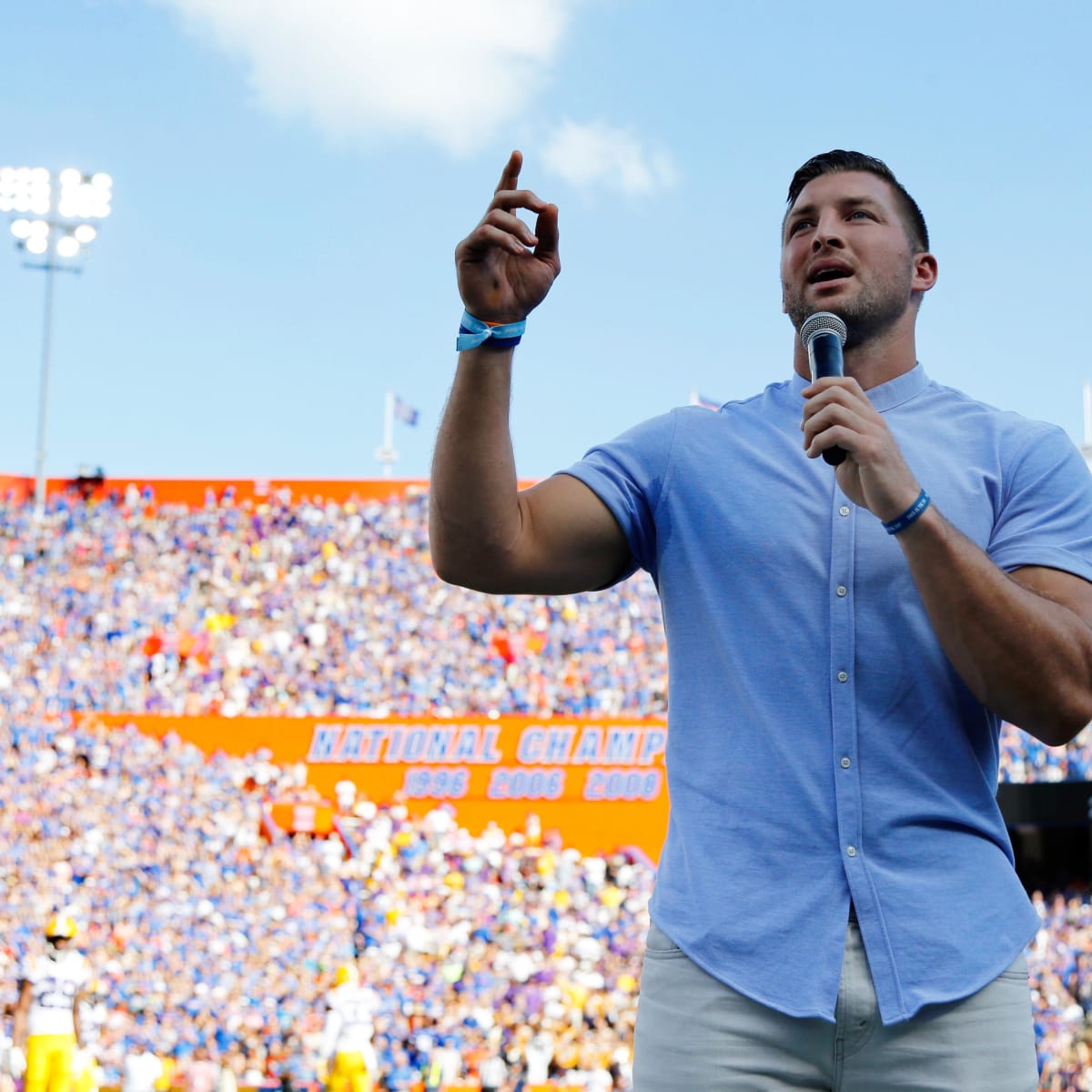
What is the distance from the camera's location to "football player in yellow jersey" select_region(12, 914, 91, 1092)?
30.3 ft

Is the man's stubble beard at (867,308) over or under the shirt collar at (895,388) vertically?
over

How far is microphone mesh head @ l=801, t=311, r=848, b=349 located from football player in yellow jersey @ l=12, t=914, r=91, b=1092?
8595 millimetres

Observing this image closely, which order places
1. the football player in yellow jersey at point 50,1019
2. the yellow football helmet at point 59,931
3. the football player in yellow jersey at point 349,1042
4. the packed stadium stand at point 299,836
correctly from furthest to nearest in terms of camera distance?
the packed stadium stand at point 299,836 → the football player in yellow jersey at point 349,1042 → the football player in yellow jersey at point 50,1019 → the yellow football helmet at point 59,931

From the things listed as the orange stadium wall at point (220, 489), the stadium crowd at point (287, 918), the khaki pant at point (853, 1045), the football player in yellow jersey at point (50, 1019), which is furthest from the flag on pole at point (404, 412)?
the khaki pant at point (853, 1045)

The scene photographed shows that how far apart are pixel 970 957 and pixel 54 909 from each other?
47.7ft

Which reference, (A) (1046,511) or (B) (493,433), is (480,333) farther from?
(A) (1046,511)

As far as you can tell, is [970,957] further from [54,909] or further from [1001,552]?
[54,909]

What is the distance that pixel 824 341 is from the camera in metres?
1.93

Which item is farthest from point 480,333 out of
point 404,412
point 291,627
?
point 404,412

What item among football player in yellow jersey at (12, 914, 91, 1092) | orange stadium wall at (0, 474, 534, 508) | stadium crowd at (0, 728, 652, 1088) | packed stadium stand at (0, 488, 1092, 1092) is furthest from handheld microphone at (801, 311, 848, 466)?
orange stadium wall at (0, 474, 534, 508)

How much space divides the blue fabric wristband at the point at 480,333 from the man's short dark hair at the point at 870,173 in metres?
0.59

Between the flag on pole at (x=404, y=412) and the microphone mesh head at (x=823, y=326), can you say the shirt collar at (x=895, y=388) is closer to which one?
the microphone mesh head at (x=823, y=326)

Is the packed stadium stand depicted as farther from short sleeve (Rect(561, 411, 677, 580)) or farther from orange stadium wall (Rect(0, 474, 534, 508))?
short sleeve (Rect(561, 411, 677, 580))

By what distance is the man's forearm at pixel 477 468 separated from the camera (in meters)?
1.90
